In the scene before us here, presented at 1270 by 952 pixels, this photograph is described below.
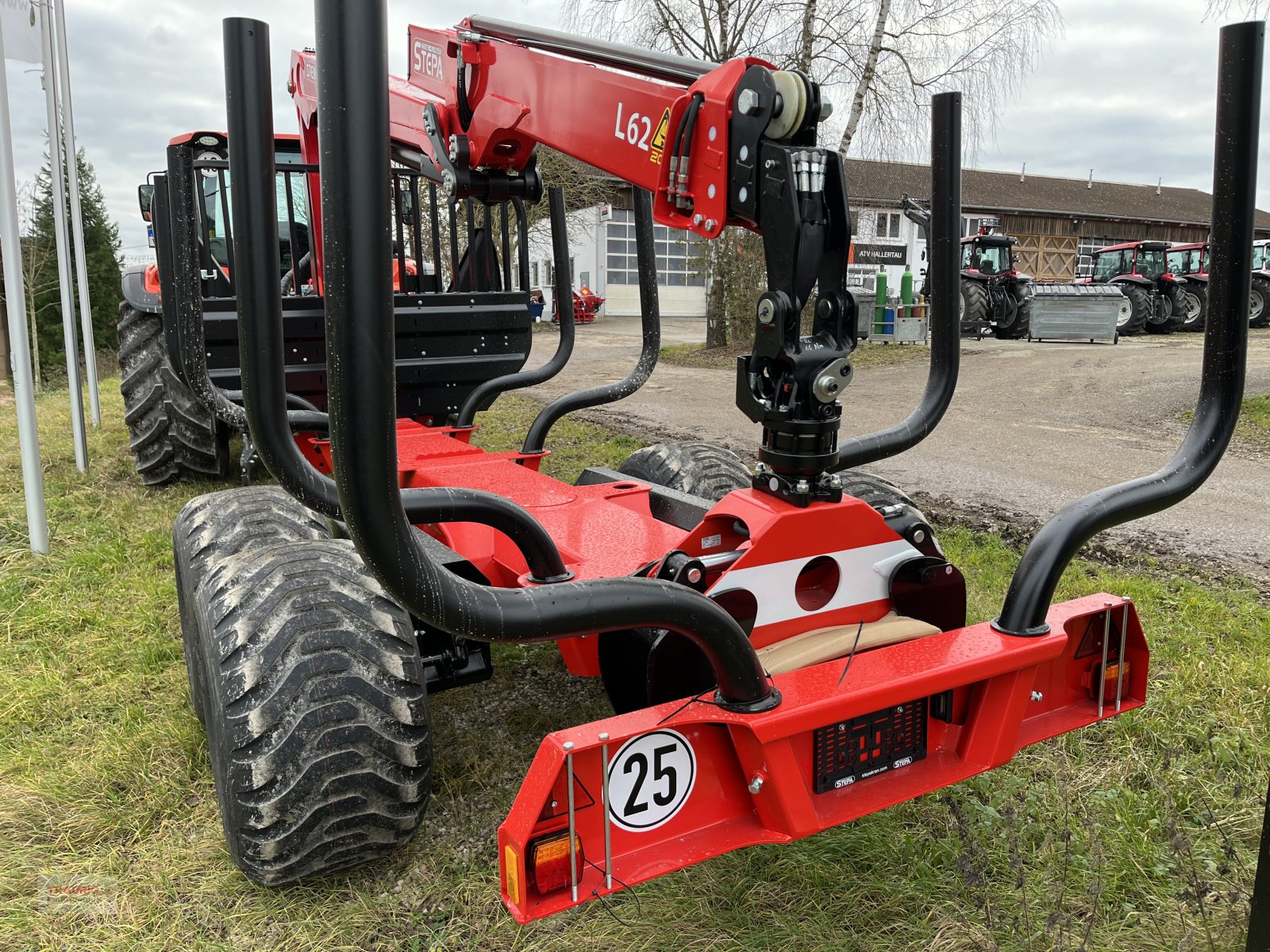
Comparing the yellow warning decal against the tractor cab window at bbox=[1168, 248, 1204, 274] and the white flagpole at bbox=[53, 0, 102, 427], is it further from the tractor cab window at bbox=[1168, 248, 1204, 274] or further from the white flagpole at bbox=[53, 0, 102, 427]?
the tractor cab window at bbox=[1168, 248, 1204, 274]

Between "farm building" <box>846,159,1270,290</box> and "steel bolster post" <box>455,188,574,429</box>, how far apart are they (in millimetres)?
25658

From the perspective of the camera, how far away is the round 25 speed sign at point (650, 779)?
1626 millimetres

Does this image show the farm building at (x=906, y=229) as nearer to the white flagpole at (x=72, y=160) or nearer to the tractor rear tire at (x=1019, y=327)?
the tractor rear tire at (x=1019, y=327)

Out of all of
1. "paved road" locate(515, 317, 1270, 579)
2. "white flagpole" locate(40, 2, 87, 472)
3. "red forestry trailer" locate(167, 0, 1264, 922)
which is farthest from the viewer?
"white flagpole" locate(40, 2, 87, 472)

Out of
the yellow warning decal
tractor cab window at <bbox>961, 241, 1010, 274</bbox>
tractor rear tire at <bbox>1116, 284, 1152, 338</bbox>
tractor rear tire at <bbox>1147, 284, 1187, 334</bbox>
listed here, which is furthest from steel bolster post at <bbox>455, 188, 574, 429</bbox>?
tractor rear tire at <bbox>1147, 284, 1187, 334</bbox>

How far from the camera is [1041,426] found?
8.57 meters

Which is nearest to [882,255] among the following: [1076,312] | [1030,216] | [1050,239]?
[1030,216]

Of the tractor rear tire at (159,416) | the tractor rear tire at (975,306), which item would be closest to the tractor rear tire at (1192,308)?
the tractor rear tire at (975,306)

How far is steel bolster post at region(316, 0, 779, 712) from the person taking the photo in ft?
3.75

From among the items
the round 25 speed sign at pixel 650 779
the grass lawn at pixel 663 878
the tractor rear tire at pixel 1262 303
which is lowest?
the grass lawn at pixel 663 878

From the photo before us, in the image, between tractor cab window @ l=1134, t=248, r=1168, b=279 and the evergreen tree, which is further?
the evergreen tree

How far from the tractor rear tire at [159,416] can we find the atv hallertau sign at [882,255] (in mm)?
25893

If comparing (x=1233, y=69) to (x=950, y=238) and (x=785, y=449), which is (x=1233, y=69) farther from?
(x=785, y=449)

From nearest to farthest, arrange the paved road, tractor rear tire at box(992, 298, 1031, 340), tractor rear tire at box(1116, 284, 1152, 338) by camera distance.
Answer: the paved road → tractor rear tire at box(992, 298, 1031, 340) → tractor rear tire at box(1116, 284, 1152, 338)
